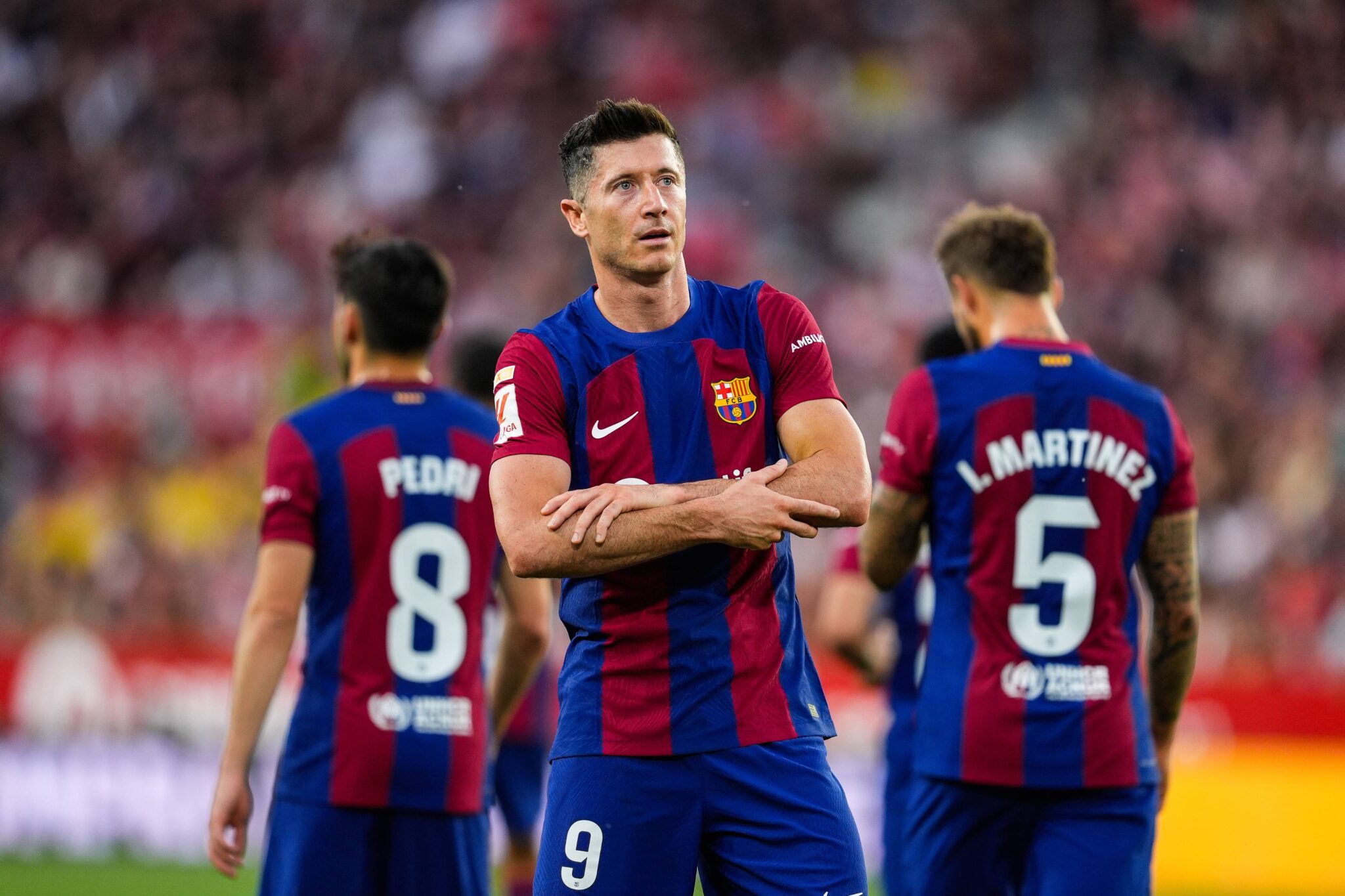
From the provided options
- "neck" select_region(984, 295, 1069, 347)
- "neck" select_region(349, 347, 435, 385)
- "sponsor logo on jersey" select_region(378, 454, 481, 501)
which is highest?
"neck" select_region(984, 295, 1069, 347)

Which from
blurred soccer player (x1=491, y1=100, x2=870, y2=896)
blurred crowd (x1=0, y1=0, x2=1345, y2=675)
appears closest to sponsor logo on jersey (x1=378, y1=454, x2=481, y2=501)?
blurred soccer player (x1=491, y1=100, x2=870, y2=896)

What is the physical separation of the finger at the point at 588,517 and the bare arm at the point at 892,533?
1399 millimetres

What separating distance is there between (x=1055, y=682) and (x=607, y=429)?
1545 mm

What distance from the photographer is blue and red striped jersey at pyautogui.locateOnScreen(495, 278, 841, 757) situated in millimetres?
3730

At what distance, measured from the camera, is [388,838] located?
15.7 ft

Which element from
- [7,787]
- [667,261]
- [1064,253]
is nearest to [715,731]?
[667,261]

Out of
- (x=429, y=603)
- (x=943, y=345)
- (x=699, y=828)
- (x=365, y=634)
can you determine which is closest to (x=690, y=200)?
(x=943, y=345)

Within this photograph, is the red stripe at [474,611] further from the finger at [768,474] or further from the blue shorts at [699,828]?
the finger at [768,474]

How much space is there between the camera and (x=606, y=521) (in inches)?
143

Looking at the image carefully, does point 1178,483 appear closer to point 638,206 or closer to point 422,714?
point 638,206

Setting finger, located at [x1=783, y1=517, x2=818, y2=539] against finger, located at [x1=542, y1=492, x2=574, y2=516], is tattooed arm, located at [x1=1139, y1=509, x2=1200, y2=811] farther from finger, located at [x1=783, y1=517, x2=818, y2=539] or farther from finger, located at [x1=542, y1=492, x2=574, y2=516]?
finger, located at [x1=542, y1=492, x2=574, y2=516]

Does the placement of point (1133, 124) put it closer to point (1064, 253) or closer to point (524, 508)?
point (1064, 253)

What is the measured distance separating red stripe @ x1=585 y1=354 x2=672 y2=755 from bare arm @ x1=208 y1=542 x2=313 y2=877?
1242 mm

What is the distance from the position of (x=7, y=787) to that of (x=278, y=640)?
7.26 m
